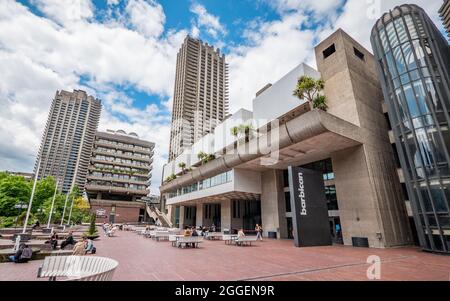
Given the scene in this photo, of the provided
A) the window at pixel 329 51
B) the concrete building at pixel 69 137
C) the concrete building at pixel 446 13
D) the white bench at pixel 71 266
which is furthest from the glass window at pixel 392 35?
the concrete building at pixel 69 137

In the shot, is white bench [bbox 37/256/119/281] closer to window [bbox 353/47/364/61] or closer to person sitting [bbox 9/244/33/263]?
person sitting [bbox 9/244/33/263]

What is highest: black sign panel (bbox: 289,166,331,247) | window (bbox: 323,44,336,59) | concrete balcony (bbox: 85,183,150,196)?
window (bbox: 323,44,336,59)

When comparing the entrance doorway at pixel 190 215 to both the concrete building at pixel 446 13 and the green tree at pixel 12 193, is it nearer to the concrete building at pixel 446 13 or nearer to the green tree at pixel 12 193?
the green tree at pixel 12 193

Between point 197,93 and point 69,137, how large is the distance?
342 feet

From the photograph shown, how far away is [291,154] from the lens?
20594 mm

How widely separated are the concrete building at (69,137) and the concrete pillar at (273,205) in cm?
14509

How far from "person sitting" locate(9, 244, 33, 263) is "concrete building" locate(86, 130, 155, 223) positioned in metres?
54.1

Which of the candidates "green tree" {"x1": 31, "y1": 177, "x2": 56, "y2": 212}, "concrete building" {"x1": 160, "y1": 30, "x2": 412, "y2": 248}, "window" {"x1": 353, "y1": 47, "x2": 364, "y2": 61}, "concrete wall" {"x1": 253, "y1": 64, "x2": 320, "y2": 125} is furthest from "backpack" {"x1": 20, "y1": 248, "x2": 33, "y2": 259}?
"green tree" {"x1": 31, "y1": 177, "x2": 56, "y2": 212}

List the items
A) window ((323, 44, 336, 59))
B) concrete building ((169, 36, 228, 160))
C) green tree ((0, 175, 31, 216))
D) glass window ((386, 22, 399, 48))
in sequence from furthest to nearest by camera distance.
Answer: concrete building ((169, 36, 228, 160)) < green tree ((0, 175, 31, 216)) < window ((323, 44, 336, 59)) < glass window ((386, 22, 399, 48))

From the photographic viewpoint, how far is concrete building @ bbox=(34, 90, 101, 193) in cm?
13838

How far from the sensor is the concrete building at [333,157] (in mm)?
17297

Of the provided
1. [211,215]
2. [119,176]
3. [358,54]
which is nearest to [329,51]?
[358,54]
